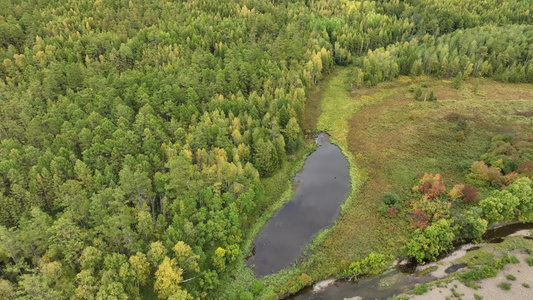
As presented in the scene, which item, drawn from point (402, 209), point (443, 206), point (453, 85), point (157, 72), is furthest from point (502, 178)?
point (157, 72)

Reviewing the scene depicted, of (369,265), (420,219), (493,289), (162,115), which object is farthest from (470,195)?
(162,115)

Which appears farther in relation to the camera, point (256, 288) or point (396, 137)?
point (396, 137)

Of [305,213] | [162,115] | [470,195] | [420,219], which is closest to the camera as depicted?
[420,219]

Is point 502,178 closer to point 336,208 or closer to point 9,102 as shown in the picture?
point 336,208

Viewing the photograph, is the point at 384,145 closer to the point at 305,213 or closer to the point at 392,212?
the point at 392,212

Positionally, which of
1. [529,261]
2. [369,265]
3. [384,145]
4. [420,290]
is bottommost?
[369,265]

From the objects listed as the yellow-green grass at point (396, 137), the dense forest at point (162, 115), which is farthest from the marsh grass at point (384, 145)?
the dense forest at point (162, 115)

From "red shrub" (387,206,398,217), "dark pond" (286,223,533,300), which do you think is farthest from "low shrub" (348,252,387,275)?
"red shrub" (387,206,398,217)
